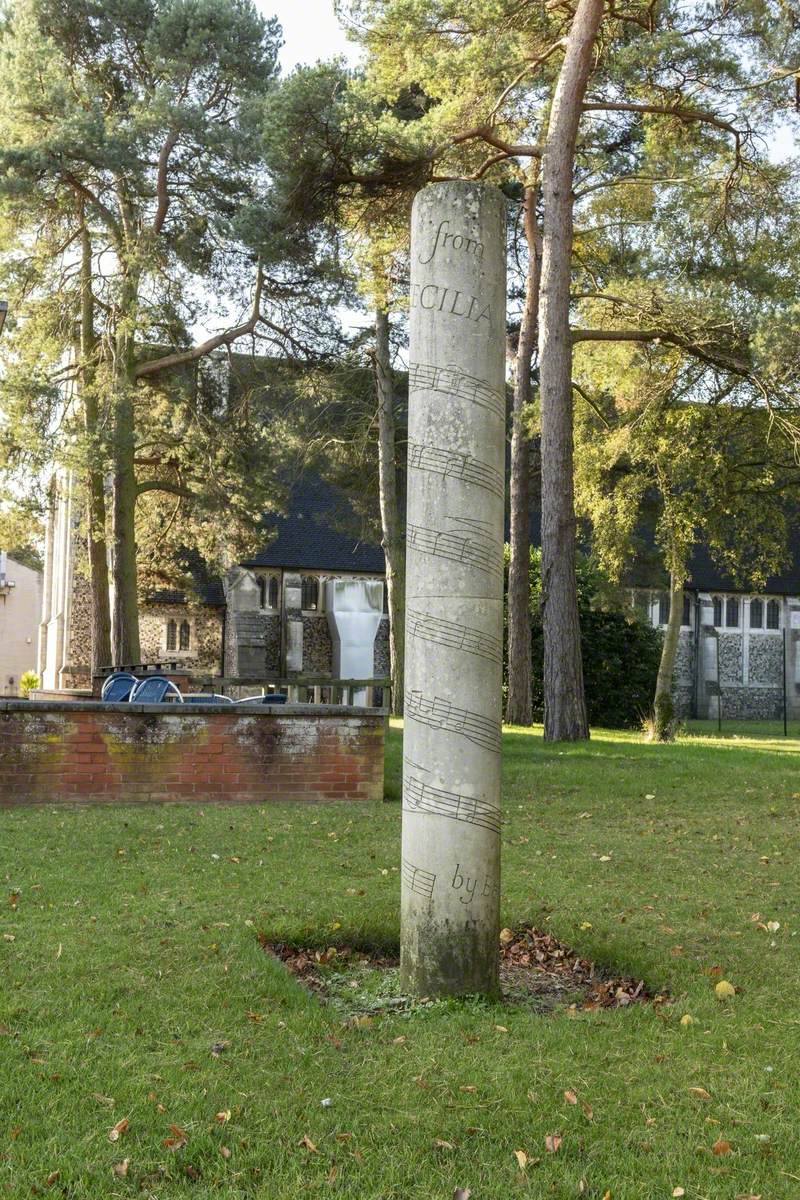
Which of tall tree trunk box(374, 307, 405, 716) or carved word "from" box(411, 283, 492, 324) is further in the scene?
tall tree trunk box(374, 307, 405, 716)

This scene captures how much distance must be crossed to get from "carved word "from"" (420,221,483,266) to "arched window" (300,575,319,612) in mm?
32802

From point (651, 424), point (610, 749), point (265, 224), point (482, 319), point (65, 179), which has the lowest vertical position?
point (610, 749)

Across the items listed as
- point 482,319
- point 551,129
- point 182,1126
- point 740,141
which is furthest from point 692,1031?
point 740,141

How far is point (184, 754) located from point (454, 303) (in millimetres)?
6149

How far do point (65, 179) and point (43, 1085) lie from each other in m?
19.8

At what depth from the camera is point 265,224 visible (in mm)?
18953

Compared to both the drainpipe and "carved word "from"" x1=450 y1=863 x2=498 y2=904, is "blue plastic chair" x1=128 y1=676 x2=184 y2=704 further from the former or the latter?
the drainpipe

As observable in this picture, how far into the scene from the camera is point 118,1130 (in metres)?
3.31

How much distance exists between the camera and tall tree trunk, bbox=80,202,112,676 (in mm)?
21609

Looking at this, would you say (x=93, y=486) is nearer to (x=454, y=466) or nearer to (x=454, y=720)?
(x=454, y=466)

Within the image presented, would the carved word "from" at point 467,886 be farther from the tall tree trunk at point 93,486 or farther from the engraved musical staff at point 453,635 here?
the tall tree trunk at point 93,486

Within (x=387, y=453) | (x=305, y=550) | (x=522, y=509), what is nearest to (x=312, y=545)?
(x=305, y=550)

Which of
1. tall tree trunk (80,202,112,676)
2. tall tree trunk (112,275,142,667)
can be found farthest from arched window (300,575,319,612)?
tall tree trunk (112,275,142,667)

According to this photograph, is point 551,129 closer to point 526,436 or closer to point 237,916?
point 526,436
